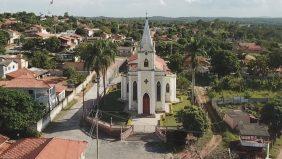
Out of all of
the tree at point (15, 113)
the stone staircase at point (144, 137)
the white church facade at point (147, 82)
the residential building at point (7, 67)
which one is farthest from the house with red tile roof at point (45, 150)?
the residential building at point (7, 67)

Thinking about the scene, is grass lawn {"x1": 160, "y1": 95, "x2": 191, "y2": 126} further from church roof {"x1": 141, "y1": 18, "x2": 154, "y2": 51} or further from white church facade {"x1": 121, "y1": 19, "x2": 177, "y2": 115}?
church roof {"x1": 141, "y1": 18, "x2": 154, "y2": 51}

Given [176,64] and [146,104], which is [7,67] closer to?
[176,64]

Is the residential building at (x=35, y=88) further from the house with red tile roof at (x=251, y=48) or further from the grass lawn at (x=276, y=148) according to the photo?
the house with red tile roof at (x=251, y=48)

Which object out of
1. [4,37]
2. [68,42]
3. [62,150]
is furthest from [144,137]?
[4,37]

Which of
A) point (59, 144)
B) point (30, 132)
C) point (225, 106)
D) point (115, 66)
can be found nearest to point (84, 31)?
point (115, 66)

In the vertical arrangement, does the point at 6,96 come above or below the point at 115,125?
above

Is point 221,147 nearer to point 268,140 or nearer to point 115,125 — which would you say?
point 268,140

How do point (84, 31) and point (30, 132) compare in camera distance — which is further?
point (84, 31)
